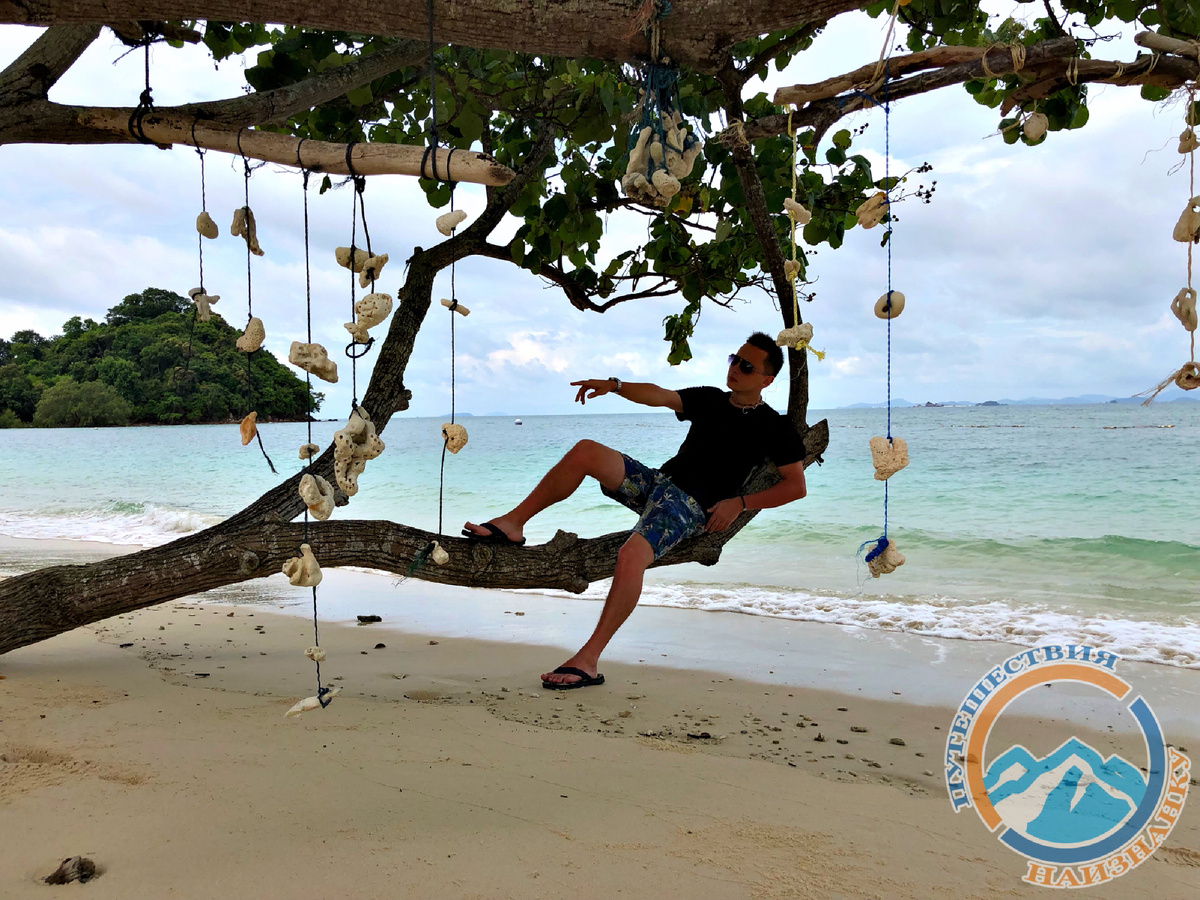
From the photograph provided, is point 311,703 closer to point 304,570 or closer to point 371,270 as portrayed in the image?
point 304,570

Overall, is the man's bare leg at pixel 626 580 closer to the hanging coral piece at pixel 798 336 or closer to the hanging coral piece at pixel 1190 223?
the hanging coral piece at pixel 798 336

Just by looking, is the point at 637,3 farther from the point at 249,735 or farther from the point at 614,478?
the point at 249,735

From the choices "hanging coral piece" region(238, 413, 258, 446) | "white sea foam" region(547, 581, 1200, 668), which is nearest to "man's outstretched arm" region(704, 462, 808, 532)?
"hanging coral piece" region(238, 413, 258, 446)

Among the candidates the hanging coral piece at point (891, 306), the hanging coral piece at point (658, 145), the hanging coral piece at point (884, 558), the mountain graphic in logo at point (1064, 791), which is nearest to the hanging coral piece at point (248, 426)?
the hanging coral piece at point (658, 145)

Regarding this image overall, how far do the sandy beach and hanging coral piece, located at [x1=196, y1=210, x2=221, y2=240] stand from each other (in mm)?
1587

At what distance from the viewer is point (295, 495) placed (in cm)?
331

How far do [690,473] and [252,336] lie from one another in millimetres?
1846

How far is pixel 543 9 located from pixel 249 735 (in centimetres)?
240

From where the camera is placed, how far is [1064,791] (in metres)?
2.50

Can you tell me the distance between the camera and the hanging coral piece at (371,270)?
1.87m

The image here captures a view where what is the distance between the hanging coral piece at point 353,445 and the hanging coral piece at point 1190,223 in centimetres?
195

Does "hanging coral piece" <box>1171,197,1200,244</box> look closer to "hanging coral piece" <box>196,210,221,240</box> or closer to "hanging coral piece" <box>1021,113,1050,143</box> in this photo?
"hanging coral piece" <box>1021,113,1050,143</box>

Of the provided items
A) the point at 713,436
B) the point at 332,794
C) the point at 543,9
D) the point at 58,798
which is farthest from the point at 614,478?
the point at 58,798

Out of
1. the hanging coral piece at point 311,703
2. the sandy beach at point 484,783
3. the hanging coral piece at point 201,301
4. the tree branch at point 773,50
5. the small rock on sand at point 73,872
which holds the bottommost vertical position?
the sandy beach at point 484,783
